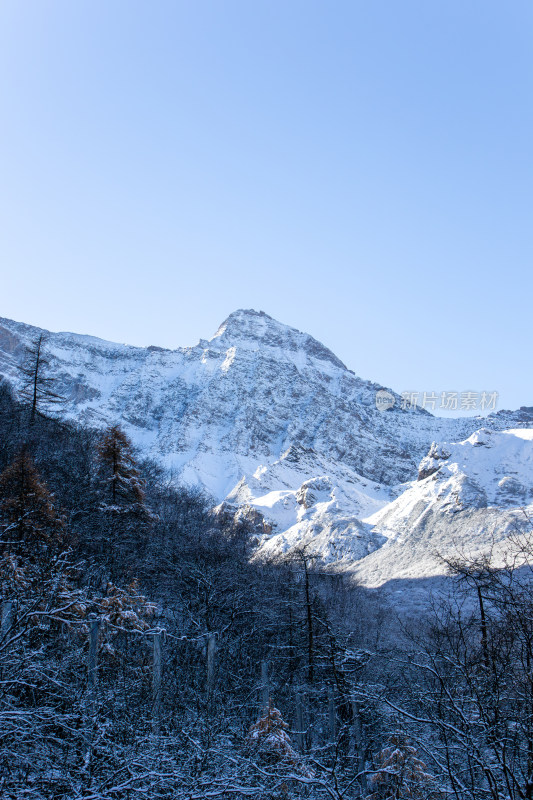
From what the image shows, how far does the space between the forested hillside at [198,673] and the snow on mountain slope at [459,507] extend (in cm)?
1791

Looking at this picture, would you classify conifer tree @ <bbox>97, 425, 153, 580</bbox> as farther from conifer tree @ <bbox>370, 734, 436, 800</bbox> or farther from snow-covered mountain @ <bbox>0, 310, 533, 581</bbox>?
snow-covered mountain @ <bbox>0, 310, 533, 581</bbox>

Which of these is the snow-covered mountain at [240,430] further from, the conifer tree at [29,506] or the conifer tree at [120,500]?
the conifer tree at [29,506]

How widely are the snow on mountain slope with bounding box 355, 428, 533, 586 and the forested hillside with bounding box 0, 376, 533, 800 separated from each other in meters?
17.9

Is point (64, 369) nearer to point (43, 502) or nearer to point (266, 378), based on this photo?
point (266, 378)

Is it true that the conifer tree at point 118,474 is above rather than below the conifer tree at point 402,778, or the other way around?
above

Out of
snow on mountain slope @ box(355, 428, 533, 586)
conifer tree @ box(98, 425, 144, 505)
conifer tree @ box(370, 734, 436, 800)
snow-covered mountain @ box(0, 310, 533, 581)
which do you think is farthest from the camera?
snow-covered mountain @ box(0, 310, 533, 581)

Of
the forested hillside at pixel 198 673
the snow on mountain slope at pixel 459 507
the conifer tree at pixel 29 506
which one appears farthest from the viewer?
the snow on mountain slope at pixel 459 507

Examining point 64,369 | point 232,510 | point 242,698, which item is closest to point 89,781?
point 242,698

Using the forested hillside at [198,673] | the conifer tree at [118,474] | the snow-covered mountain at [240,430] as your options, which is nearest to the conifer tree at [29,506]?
the forested hillside at [198,673]

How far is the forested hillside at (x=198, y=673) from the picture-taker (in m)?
5.93

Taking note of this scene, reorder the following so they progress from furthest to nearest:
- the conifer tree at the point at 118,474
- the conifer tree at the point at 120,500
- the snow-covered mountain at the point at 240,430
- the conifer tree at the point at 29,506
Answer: the snow-covered mountain at the point at 240,430 < the conifer tree at the point at 118,474 < the conifer tree at the point at 120,500 < the conifer tree at the point at 29,506

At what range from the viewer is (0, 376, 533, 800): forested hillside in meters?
5.93

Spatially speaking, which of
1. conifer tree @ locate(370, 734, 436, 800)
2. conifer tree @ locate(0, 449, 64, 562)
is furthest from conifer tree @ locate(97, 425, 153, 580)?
conifer tree @ locate(370, 734, 436, 800)

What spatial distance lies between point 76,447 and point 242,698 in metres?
25.0
